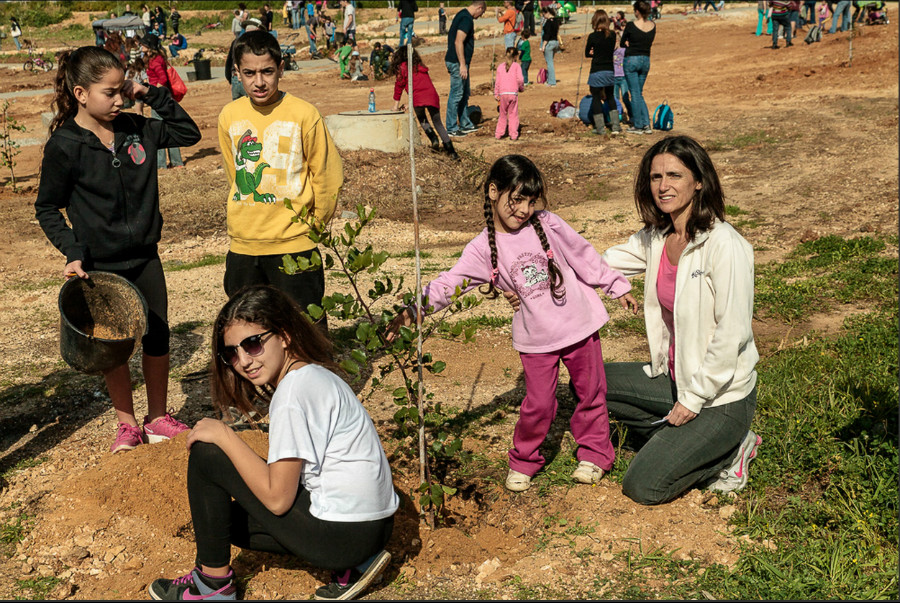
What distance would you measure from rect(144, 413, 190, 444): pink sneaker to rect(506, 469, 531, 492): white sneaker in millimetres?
1655

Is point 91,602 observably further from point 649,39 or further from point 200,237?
point 649,39

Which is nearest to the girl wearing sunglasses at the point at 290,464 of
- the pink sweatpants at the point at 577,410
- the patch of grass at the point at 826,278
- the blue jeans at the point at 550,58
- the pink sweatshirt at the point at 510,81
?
the pink sweatpants at the point at 577,410

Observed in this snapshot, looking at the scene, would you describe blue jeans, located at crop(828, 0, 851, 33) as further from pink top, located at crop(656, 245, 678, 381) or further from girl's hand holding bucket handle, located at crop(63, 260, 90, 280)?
girl's hand holding bucket handle, located at crop(63, 260, 90, 280)

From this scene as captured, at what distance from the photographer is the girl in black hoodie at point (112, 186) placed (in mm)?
3768

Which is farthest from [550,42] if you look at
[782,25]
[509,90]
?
[782,25]

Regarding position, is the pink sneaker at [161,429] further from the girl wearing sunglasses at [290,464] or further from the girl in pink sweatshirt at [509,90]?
the girl in pink sweatshirt at [509,90]

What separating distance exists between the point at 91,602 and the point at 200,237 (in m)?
6.33

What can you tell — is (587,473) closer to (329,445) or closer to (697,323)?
(697,323)

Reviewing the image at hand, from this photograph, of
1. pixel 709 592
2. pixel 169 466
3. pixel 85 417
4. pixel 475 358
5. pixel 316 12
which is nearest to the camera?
pixel 709 592

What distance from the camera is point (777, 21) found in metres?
21.6

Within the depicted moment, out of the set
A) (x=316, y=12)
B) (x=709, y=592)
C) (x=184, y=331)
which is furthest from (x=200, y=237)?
(x=316, y=12)

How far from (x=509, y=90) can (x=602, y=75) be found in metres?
1.41

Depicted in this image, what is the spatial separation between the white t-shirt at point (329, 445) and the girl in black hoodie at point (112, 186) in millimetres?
1517

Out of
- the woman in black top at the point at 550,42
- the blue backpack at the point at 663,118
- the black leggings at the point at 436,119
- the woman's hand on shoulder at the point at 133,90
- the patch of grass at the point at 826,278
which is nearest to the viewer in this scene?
the woman's hand on shoulder at the point at 133,90
